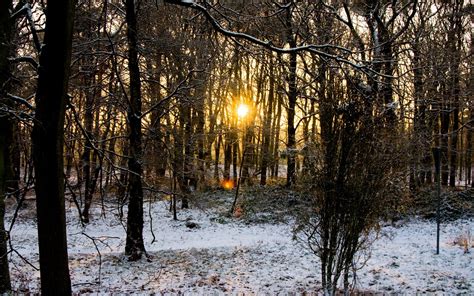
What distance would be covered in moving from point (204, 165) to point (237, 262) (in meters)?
5.35

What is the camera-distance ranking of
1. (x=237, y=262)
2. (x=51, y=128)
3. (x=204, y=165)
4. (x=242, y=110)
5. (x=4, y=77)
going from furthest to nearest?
(x=242, y=110) < (x=204, y=165) < (x=237, y=262) < (x=4, y=77) < (x=51, y=128)

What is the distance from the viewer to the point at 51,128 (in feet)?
9.68

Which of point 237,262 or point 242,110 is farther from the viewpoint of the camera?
point 242,110

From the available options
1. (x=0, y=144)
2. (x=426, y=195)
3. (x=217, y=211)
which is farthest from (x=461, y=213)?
(x=0, y=144)

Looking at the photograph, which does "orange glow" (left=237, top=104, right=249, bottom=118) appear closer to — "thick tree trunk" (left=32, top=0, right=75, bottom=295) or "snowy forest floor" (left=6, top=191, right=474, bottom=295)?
"snowy forest floor" (left=6, top=191, right=474, bottom=295)

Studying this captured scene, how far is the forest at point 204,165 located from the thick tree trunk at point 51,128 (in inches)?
0.4

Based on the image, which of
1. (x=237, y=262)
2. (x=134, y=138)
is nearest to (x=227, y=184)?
(x=237, y=262)

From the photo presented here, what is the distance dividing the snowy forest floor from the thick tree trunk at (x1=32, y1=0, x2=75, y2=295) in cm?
166

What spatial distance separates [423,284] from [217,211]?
11.2 m

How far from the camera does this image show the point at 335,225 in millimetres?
6234

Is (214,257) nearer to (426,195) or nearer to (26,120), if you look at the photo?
(26,120)

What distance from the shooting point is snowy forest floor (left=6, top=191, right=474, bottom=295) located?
795cm

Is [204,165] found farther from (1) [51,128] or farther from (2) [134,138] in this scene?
(1) [51,128]

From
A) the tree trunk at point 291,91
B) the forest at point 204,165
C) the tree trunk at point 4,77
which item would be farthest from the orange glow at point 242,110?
the tree trunk at point 4,77
